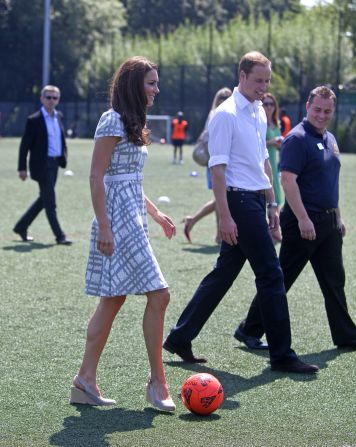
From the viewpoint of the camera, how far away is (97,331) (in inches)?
239

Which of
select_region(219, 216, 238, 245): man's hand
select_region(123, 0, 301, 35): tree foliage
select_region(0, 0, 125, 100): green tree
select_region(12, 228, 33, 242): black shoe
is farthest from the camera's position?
select_region(123, 0, 301, 35): tree foliage

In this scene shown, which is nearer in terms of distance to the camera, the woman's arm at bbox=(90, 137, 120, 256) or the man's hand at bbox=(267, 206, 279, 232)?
the woman's arm at bbox=(90, 137, 120, 256)

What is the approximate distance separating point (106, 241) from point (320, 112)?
2.36m

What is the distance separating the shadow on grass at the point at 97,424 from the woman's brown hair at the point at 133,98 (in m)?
1.52

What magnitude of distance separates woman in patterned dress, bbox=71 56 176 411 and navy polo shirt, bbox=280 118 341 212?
1735 mm

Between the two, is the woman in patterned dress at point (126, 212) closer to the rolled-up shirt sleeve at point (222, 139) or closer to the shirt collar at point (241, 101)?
the rolled-up shirt sleeve at point (222, 139)

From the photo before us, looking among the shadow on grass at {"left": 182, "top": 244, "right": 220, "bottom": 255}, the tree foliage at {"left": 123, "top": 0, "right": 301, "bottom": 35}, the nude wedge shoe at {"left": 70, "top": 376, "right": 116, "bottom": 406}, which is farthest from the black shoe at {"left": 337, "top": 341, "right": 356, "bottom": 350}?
the tree foliage at {"left": 123, "top": 0, "right": 301, "bottom": 35}

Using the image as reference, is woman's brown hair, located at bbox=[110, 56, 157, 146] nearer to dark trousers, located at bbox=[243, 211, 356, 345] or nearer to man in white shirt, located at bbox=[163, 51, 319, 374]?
man in white shirt, located at bbox=[163, 51, 319, 374]

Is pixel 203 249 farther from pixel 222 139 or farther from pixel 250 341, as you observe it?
pixel 222 139

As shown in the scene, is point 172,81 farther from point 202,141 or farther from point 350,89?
point 202,141

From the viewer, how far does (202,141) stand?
12719mm

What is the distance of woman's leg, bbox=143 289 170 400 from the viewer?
19.4 ft

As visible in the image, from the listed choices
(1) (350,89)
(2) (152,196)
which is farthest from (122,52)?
(2) (152,196)

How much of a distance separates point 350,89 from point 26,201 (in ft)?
101
